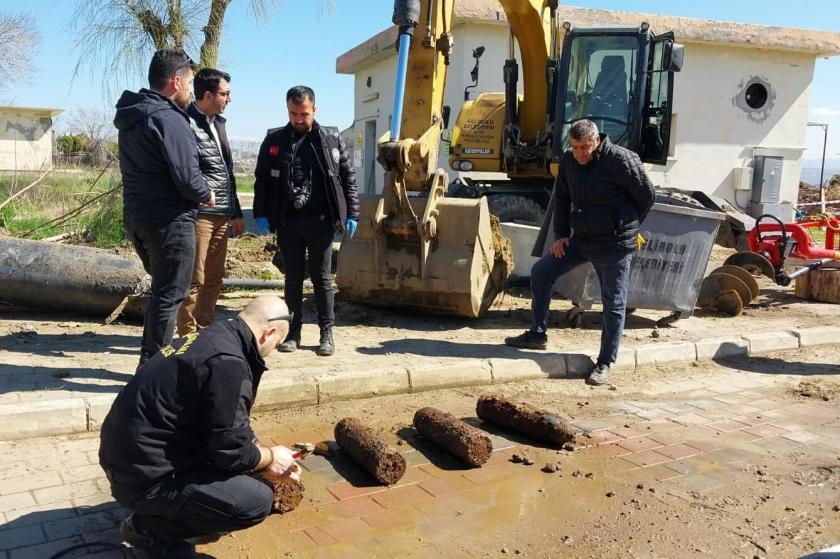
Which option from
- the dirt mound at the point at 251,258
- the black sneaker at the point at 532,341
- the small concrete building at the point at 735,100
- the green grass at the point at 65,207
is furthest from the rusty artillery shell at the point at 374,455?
the small concrete building at the point at 735,100

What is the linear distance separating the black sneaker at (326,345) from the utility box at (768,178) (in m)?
17.7

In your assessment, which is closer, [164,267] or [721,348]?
[164,267]

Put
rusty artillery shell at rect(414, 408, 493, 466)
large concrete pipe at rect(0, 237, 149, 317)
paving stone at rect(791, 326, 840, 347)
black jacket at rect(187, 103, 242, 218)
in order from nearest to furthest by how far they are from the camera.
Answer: rusty artillery shell at rect(414, 408, 493, 466) < black jacket at rect(187, 103, 242, 218) < large concrete pipe at rect(0, 237, 149, 317) < paving stone at rect(791, 326, 840, 347)

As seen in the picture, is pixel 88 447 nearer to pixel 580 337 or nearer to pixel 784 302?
pixel 580 337

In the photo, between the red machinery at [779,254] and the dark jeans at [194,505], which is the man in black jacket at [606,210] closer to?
the red machinery at [779,254]

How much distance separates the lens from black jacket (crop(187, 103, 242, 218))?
18.0ft

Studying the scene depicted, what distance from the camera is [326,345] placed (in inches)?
239

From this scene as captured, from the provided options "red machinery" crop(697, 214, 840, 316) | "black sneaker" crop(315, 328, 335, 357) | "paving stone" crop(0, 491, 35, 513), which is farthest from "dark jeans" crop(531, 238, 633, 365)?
"paving stone" crop(0, 491, 35, 513)

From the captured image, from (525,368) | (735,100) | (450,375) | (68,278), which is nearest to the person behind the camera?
(450,375)

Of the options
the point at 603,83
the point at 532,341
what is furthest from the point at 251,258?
the point at 603,83

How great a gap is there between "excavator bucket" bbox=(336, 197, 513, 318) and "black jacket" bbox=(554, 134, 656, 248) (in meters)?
1.16

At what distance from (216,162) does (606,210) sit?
3100 millimetres

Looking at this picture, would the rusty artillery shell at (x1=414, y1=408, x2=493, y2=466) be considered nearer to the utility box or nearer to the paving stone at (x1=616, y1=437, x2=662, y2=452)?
the paving stone at (x1=616, y1=437, x2=662, y2=452)

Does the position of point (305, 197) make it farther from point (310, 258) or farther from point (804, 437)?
point (804, 437)
